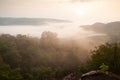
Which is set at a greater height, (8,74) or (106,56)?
(106,56)

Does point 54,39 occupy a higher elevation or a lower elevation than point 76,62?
higher

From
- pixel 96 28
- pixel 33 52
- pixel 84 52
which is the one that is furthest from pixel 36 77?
pixel 96 28

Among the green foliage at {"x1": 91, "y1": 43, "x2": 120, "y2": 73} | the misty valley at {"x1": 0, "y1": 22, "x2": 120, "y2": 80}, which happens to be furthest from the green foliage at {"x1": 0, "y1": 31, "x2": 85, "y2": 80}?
the green foliage at {"x1": 91, "y1": 43, "x2": 120, "y2": 73}

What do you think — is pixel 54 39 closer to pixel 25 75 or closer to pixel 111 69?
pixel 25 75

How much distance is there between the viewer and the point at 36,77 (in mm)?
54438

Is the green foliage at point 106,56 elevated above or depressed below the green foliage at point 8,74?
above

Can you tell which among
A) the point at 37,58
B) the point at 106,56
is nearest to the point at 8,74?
the point at 37,58

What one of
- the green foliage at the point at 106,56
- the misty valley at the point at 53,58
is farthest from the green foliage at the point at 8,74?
the green foliage at the point at 106,56

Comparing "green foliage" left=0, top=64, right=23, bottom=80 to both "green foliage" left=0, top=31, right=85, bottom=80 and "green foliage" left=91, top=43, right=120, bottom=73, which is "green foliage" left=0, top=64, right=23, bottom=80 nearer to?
"green foliage" left=0, top=31, right=85, bottom=80

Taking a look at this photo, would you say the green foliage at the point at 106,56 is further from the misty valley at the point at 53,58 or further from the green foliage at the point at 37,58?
the green foliage at the point at 37,58

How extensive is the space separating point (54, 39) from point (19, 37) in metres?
12.6

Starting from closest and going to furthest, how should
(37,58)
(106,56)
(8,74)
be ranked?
(106,56) < (8,74) < (37,58)

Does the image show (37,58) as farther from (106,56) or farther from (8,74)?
(106,56)

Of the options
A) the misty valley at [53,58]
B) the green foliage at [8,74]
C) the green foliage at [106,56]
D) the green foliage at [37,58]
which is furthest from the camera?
the green foliage at [37,58]
